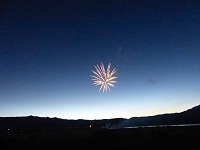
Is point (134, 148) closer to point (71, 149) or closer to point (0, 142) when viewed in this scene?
point (71, 149)


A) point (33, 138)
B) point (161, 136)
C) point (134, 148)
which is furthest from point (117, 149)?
point (33, 138)

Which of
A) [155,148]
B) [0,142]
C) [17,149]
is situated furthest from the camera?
[0,142]

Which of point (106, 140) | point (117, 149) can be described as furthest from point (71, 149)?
point (106, 140)

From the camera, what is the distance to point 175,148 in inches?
934

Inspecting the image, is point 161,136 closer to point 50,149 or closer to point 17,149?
point 50,149

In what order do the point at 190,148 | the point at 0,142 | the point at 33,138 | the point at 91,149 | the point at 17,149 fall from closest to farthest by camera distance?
1. the point at 190,148
2. the point at 91,149
3. the point at 17,149
4. the point at 0,142
5. the point at 33,138

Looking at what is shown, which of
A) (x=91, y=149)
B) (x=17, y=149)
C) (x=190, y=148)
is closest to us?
(x=190, y=148)

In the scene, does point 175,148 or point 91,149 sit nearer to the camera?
point 175,148

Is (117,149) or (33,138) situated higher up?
(33,138)

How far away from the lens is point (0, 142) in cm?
3247

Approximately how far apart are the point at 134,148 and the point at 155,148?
2.00 m

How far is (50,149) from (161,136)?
14.4 m

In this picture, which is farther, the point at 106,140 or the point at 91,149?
the point at 106,140

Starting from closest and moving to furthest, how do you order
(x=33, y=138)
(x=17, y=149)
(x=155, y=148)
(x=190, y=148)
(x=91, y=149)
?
(x=190, y=148), (x=155, y=148), (x=91, y=149), (x=17, y=149), (x=33, y=138)
